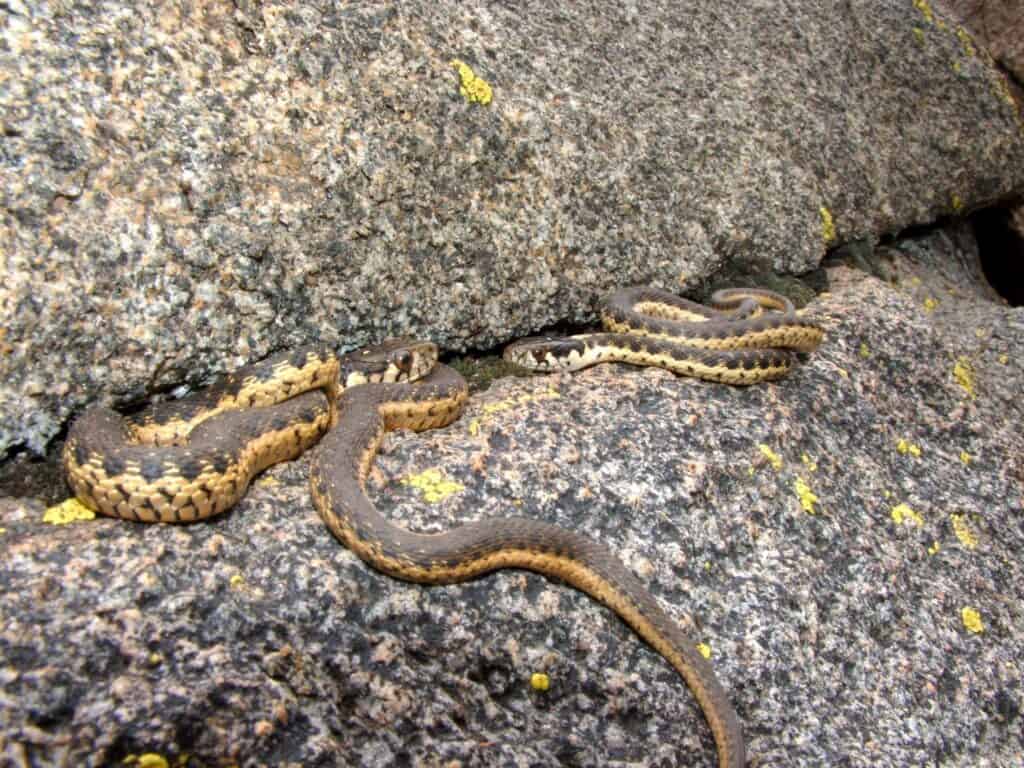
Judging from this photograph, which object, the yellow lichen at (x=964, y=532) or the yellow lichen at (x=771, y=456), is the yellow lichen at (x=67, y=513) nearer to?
the yellow lichen at (x=771, y=456)

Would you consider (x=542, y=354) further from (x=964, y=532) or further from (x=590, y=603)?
(x=964, y=532)

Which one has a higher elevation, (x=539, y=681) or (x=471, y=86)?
(x=471, y=86)

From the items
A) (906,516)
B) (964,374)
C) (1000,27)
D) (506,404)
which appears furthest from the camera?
(1000,27)

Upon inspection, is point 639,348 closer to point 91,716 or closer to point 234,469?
point 234,469

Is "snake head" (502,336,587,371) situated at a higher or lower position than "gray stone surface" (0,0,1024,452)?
lower

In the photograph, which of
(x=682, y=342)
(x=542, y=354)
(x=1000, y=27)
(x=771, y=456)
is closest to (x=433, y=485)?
(x=542, y=354)

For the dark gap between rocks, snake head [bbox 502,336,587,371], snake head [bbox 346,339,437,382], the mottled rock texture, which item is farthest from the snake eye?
the mottled rock texture

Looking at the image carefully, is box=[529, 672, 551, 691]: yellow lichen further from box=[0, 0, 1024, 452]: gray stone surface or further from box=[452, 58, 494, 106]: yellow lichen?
box=[452, 58, 494, 106]: yellow lichen
